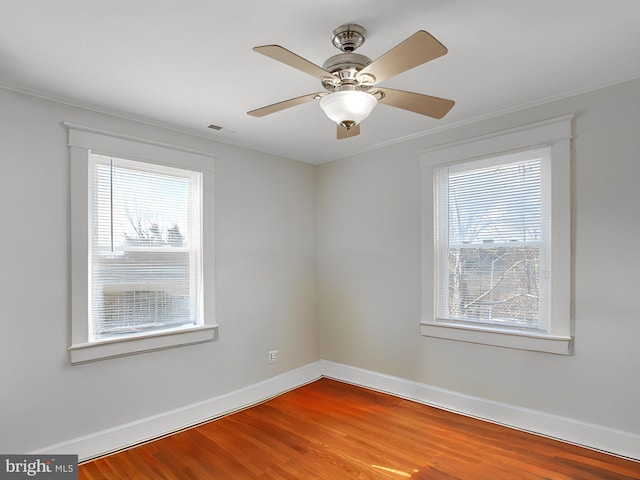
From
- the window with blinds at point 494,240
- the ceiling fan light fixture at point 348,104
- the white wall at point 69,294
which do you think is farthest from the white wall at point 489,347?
the ceiling fan light fixture at point 348,104

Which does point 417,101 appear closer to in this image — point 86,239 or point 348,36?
point 348,36

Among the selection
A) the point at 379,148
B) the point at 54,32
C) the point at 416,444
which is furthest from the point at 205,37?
the point at 416,444

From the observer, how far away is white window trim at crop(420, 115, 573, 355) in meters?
2.74

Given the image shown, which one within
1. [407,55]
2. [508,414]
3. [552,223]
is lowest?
[508,414]

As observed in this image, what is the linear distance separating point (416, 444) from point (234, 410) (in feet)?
5.53

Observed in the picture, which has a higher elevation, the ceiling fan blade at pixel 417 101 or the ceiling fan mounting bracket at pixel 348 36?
the ceiling fan mounting bracket at pixel 348 36

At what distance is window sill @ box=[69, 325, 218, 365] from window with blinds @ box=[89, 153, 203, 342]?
79 mm

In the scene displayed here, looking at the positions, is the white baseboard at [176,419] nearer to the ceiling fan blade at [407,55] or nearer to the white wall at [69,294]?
the white wall at [69,294]

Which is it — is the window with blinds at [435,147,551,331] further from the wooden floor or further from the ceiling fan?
the ceiling fan

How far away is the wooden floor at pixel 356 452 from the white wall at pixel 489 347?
323mm

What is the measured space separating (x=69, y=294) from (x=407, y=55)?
2.67 m

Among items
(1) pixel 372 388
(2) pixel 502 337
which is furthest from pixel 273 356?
(2) pixel 502 337

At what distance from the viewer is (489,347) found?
3.12 m

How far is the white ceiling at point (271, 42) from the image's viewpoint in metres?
1.72
